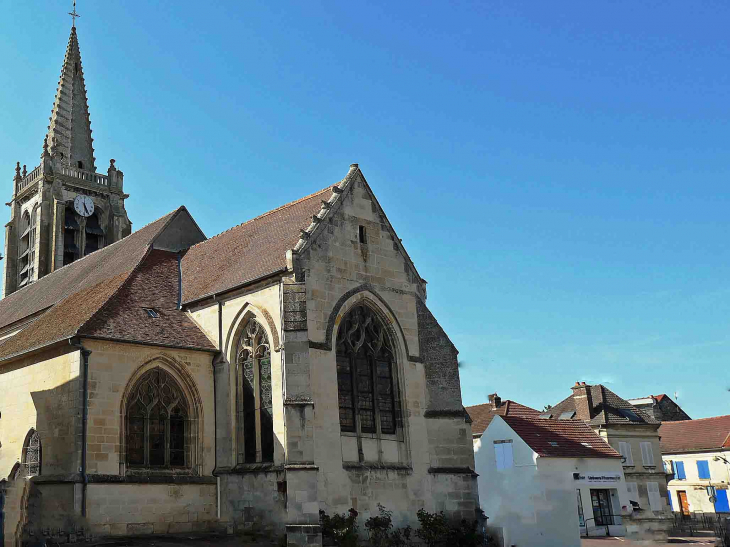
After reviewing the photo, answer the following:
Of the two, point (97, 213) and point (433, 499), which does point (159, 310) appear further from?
point (97, 213)

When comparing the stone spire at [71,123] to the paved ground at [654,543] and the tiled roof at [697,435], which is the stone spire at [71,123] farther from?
the tiled roof at [697,435]

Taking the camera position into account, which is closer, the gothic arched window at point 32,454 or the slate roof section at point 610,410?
the gothic arched window at point 32,454

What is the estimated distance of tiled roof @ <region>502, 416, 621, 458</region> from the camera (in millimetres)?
30500

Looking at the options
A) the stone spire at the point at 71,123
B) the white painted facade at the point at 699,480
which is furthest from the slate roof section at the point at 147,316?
the white painted facade at the point at 699,480

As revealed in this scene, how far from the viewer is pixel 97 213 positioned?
41906 mm

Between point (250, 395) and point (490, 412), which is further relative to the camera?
point (490, 412)

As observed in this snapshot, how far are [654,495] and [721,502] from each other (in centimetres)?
767

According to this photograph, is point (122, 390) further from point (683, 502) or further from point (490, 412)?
point (683, 502)

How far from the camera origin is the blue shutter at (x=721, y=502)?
42531 millimetres

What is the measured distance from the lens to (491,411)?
1433 inches

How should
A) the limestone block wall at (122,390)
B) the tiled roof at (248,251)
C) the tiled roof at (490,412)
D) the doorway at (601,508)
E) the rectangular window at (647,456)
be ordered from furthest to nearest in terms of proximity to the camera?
1. the rectangular window at (647,456)
2. the tiled roof at (490,412)
3. the doorway at (601,508)
4. the tiled roof at (248,251)
5. the limestone block wall at (122,390)

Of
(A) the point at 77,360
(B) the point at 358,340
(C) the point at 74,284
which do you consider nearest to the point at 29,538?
(A) the point at 77,360

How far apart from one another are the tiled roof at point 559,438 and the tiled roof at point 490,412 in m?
0.66

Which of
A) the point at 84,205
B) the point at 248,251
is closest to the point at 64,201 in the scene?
the point at 84,205
